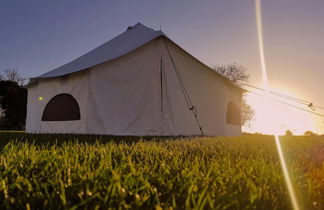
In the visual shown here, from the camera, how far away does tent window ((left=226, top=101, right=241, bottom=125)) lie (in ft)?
29.4

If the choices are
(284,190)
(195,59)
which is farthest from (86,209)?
(195,59)

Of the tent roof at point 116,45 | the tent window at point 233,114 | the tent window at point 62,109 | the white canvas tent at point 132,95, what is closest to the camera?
the white canvas tent at point 132,95

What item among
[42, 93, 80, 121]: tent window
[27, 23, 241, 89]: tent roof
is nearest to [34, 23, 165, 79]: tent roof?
[27, 23, 241, 89]: tent roof

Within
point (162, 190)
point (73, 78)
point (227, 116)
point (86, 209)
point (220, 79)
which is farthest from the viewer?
point (227, 116)

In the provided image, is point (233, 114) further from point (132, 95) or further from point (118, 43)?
point (118, 43)

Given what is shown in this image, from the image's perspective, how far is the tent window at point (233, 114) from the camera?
352 inches

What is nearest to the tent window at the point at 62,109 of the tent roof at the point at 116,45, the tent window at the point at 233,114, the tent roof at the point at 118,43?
the tent roof at the point at 116,45

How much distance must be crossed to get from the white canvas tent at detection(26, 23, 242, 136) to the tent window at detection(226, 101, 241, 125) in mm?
1225

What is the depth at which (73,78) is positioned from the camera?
20.3 ft

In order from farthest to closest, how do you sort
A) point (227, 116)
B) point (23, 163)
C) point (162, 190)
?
point (227, 116)
point (23, 163)
point (162, 190)

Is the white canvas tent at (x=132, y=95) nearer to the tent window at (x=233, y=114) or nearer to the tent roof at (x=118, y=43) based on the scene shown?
the tent roof at (x=118, y=43)

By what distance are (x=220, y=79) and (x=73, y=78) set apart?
14.9ft

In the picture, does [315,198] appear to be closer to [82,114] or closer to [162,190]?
[162,190]

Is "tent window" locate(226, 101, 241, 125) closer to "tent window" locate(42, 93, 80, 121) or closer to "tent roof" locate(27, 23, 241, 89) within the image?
"tent roof" locate(27, 23, 241, 89)
